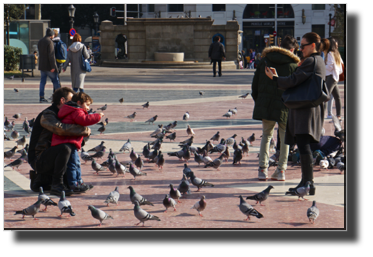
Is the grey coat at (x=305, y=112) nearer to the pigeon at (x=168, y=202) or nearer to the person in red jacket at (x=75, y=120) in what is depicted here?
the pigeon at (x=168, y=202)

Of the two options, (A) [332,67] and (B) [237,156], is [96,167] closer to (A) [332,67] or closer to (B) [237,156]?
(B) [237,156]

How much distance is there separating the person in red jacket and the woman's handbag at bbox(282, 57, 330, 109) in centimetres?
209

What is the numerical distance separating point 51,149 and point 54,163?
6.6 inches

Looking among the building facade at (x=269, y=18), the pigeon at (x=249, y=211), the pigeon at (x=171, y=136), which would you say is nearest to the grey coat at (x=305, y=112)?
the pigeon at (x=249, y=211)

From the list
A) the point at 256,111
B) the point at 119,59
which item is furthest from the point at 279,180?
the point at 119,59

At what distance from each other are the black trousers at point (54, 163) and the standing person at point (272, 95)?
236 cm

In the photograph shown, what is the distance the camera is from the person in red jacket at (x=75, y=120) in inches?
225

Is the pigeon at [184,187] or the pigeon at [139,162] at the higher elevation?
the pigeon at [139,162]

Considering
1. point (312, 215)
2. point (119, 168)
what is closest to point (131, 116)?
point (119, 168)

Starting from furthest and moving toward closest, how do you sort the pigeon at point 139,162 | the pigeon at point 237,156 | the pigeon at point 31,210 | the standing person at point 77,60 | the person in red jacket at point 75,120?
the standing person at point 77,60, the pigeon at point 237,156, the pigeon at point 139,162, the person in red jacket at point 75,120, the pigeon at point 31,210

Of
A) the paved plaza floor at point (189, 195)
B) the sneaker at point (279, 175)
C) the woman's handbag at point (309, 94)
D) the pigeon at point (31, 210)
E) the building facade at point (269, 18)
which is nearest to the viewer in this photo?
the paved plaza floor at point (189, 195)

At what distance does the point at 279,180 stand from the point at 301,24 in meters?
55.2

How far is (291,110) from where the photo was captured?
585 centimetres

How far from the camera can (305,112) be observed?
5680 mm
